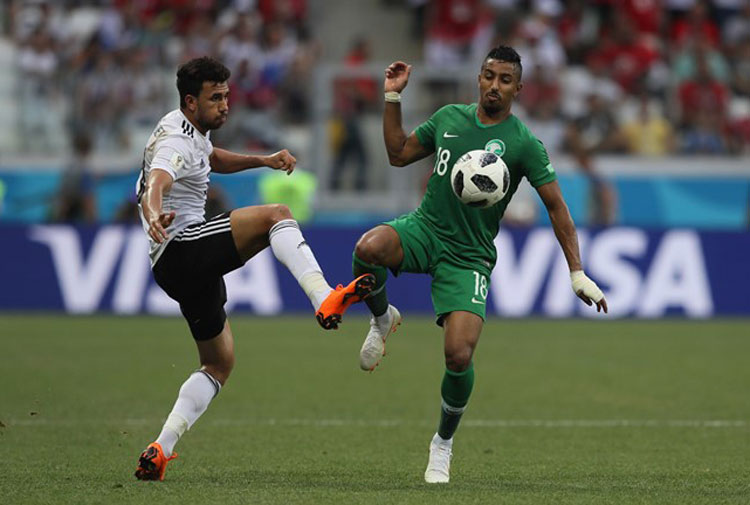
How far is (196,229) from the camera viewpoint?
786 cm

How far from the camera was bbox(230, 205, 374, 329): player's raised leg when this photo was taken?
734 centimetres

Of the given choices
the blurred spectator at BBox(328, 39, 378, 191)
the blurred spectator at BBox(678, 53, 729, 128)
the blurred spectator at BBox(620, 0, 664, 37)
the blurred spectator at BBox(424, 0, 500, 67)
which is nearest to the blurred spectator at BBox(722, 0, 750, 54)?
the blurred spectator at BBox(620, 0, 664, 37)

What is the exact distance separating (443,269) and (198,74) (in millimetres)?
1840

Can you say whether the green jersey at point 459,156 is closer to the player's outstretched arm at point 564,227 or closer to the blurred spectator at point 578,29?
the player's outstretched arm at point 564,227

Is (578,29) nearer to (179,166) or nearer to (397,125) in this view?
(397,125)

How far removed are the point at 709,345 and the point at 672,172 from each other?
19.6 ft

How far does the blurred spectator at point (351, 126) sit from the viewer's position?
69.4ft

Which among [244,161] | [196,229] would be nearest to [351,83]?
[244,161]

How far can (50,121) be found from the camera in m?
21.1

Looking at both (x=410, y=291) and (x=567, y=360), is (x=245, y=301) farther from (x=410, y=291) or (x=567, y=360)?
(x=567, y=360)

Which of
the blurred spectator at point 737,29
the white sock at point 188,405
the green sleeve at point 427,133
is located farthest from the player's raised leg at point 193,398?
the blurred spectator at point 737,29

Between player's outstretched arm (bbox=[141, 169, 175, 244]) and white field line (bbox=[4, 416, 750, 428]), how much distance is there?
11.7 feet

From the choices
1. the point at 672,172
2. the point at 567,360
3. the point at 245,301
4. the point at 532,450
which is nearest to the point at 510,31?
the point at 672,172

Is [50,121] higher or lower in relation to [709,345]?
higher
